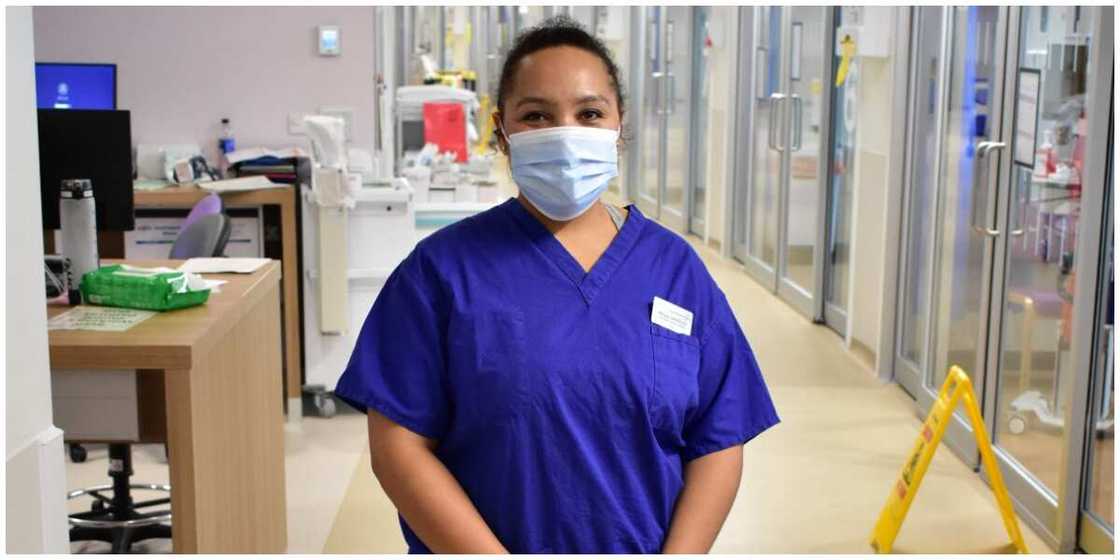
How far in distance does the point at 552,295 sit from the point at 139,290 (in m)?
1.54

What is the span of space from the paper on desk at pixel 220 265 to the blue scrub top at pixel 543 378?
183 centimetres

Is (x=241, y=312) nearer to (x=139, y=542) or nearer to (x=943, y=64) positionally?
(x=139, y=542)

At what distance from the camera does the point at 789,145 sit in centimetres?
753

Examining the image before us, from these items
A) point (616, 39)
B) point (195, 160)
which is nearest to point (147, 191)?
point (195, 160)

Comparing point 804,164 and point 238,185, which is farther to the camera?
point 804,164

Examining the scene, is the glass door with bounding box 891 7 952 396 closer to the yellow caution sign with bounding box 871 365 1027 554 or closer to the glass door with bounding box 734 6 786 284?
the yellow caution sign with bounding box 871 365 1027 554

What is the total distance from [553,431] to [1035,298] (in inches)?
117

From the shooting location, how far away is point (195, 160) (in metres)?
5.70

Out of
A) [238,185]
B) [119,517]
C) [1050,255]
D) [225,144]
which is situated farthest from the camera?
[225,144]

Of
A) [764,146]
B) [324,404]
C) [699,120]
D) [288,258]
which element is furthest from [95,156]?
[699,120]

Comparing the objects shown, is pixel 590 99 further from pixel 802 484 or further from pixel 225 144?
pixel 225 144

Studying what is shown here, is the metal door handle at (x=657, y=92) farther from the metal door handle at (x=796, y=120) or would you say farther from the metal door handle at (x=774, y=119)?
the metal door handle at (x=796, y=120)

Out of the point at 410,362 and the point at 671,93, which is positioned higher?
the point at 671,93

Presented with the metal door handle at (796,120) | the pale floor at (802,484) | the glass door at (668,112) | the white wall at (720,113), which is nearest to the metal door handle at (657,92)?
the glass door at (668,112)
